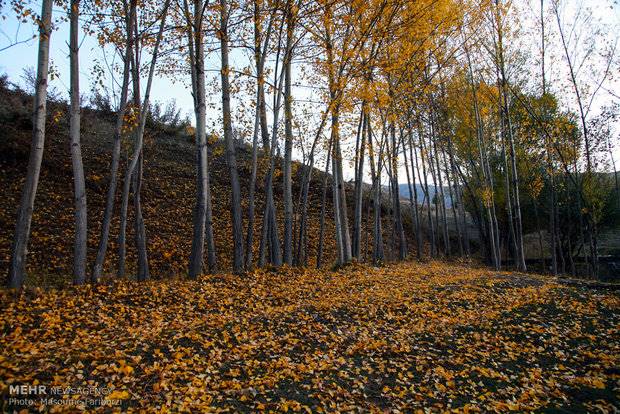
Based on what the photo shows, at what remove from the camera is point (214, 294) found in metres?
7.41

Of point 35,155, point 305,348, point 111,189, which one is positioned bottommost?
point 305,348

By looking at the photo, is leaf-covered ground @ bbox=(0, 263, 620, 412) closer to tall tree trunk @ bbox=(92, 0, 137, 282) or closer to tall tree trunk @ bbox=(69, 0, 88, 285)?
tall tree trunk @ bbox=(69, 0, 88, 285)

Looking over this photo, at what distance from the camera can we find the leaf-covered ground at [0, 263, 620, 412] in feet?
13.2

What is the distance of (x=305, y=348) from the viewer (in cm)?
546

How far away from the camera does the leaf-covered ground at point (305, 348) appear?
4.03 metres

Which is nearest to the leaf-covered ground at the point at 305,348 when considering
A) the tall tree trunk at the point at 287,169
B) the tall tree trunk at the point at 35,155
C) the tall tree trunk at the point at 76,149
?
the tall tree trunk at the point at 35,155

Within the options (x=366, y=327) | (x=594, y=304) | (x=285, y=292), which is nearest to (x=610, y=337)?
(x=594, y=304)

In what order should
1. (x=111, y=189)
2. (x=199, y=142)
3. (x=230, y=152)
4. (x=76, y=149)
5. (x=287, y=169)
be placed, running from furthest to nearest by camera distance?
(x=287, y=169)
(x=230, y=152)
(x=199, y=142)
(x=111, y=189)
(x=76, y=149)

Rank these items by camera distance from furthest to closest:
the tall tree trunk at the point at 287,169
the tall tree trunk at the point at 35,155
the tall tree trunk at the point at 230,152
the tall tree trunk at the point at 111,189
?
the tall tree trunk at the point at 287,169 < the tall tree trunk at the point at 230,152 < the tall tree trunk at the point at 111,189 < the tall tree trunk at the point at 35,155

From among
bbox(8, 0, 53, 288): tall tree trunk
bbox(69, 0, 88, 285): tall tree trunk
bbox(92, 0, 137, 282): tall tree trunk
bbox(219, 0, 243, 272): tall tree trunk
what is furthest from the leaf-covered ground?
bbox(219, 0, 243, 272): tall tree trunk

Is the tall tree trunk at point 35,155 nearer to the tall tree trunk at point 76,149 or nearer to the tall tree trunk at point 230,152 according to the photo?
the tall tree trunk at point 76,149

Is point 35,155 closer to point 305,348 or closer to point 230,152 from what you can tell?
point 230,152

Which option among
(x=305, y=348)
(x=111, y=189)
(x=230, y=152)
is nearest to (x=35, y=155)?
(x=111, y=189)

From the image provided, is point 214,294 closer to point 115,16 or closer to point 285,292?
point 285,292
